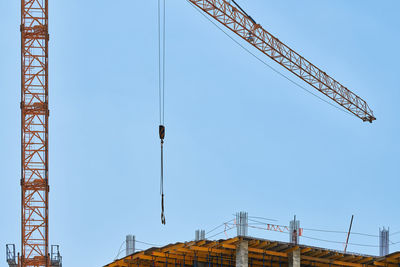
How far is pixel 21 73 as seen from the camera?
9112cm

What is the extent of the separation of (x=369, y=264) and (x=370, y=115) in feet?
212

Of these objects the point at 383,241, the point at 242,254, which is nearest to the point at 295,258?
the point at 242,254

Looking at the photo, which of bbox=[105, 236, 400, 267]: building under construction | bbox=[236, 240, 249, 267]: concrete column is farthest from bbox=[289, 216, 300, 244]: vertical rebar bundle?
bbox=[236, 240, 249, 267]: concrete column

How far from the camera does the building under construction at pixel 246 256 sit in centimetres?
5816

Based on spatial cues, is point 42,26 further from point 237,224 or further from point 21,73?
point 237,224

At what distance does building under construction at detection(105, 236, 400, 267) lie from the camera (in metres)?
58.2

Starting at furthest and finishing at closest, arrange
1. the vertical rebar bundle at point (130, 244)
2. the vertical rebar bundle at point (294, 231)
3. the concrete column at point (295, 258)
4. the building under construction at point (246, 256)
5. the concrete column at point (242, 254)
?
1. the vertical rebar bundle at point (130, 244)
2. the vertical rebar bundle at point (294, 231)
3. the concrete column at point (295, 258)
4. the building under construction at point (246, 256)
5. the concrete column at point (242, 254)

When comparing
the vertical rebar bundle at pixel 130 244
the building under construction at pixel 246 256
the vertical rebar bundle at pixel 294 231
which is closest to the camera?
the building under construction at pixel 246 256

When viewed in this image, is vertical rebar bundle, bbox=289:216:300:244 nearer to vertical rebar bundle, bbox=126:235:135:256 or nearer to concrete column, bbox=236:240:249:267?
concrete column, bbox=236:240:249:267

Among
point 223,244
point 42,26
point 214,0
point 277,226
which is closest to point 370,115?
point 214,0

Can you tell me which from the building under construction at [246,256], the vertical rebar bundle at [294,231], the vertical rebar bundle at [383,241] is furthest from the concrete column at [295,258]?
the vertical rebar bundle at [383,241]

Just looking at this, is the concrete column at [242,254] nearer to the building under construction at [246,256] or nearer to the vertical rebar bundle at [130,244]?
the building under construction at [246,256]

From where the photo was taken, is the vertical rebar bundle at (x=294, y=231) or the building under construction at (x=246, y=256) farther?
the vertical rebar bundle at (x=294, y=231)

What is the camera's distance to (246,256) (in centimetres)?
5812
